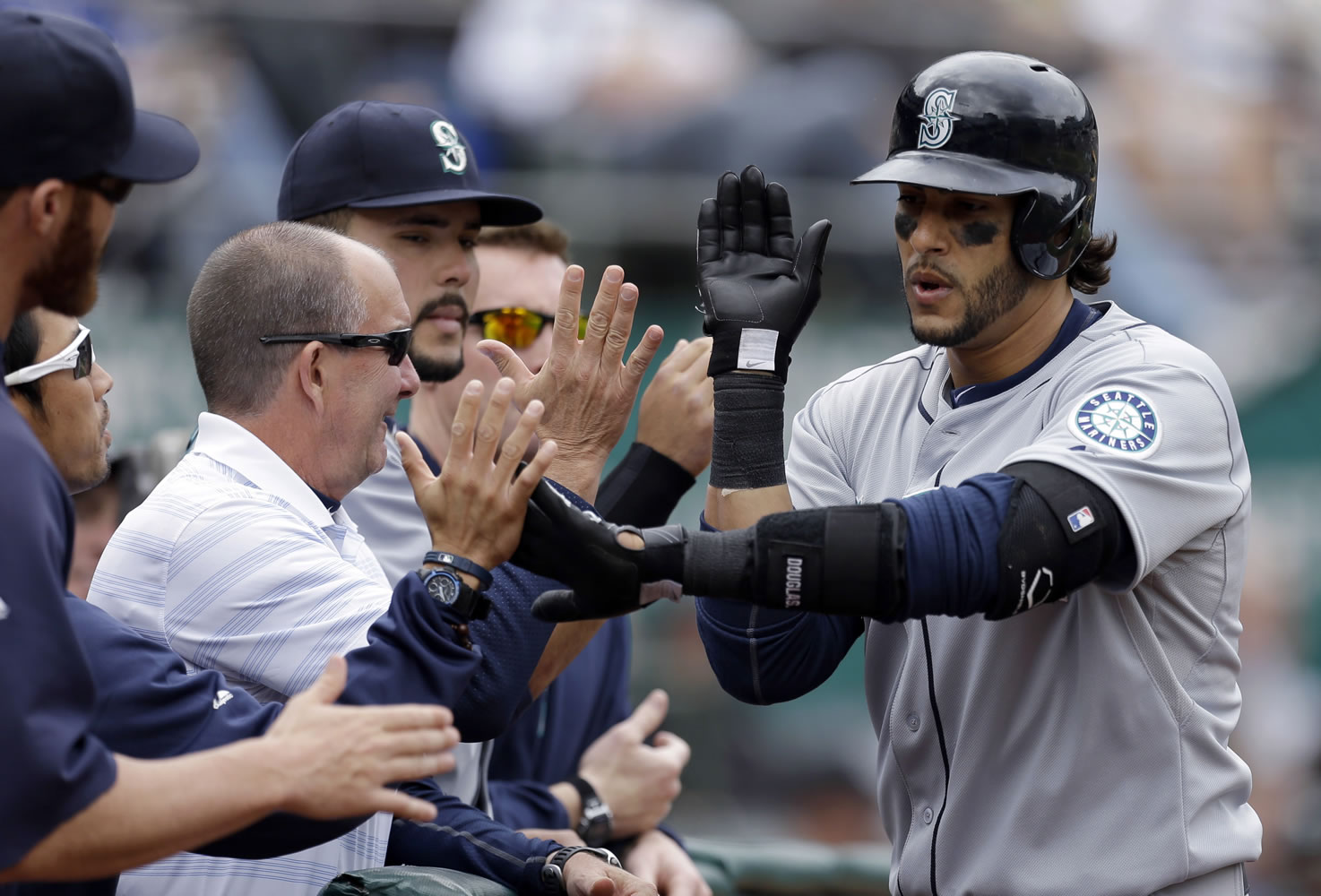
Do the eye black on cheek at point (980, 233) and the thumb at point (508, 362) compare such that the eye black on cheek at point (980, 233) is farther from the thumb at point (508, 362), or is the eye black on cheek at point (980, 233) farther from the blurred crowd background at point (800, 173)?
the blurred crowd background at point (800, 173)

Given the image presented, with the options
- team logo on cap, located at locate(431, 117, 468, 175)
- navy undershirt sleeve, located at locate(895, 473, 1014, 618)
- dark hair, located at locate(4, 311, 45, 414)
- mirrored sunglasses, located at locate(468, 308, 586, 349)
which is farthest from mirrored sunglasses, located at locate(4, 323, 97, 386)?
navy undershirt sleeve, located at locate(895, 473, 1014, 618)

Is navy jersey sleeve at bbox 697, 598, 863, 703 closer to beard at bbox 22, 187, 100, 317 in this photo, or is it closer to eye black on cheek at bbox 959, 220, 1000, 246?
eye black on cheek at bbox 959, 220, 1000, 246

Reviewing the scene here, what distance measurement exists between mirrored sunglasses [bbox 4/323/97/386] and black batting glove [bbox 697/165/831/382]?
48.4 inches

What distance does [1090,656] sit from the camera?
2.50m

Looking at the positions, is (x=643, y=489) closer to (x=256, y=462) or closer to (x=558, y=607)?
(x=558, y=607)

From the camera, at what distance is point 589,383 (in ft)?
9.50

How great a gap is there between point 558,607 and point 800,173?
5569 mm

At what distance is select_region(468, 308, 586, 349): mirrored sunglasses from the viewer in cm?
425

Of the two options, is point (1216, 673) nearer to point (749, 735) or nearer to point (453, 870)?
point (453, 870)

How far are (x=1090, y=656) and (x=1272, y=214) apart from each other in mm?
6517

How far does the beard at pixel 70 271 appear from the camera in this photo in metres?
2.01

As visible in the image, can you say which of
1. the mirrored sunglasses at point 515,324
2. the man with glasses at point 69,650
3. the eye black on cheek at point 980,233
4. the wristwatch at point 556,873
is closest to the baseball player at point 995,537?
the eye black on cheek at point 980,233

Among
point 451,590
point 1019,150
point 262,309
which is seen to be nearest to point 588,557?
point 451,590

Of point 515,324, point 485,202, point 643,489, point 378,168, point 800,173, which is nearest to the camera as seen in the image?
point 643,489
